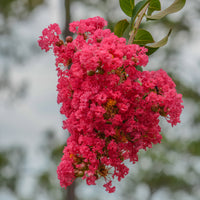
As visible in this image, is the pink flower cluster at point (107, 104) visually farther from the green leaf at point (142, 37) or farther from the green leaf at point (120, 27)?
the green leaf at point (120, 27)

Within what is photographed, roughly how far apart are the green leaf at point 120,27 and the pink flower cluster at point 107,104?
0.27 metres

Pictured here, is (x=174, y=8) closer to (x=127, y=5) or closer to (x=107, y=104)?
(x=127, y=5)

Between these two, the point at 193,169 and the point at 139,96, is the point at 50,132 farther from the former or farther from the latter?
the point at 139,96

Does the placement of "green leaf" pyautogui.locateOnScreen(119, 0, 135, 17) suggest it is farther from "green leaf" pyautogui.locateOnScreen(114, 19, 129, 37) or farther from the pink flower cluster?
the pink flower cluster

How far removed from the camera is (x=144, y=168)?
9000 mm

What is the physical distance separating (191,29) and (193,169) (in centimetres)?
374

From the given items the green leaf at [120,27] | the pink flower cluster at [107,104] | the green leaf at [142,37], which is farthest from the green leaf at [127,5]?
the pink flower cluster at [107,104]

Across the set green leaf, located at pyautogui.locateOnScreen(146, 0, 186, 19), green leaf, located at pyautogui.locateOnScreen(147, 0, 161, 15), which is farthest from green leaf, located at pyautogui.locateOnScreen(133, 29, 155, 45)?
green leaf, located at pyautogui.locateOnScreen(147, 0, 161, 15)

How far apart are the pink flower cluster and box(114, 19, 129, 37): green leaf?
27cm

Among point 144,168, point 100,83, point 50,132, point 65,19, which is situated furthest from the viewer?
point 144,168

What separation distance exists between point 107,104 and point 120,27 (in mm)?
520

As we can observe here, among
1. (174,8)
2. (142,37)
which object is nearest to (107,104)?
(142,37)

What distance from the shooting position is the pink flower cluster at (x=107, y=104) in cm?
110

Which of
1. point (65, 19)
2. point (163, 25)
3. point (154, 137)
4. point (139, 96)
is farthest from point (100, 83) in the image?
point (163, 25)
